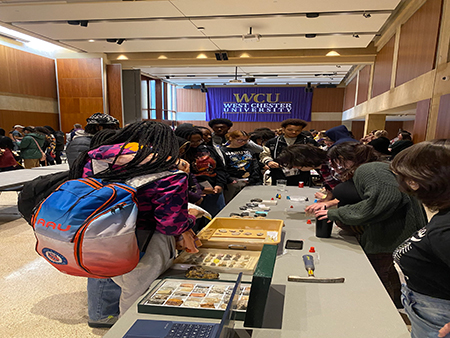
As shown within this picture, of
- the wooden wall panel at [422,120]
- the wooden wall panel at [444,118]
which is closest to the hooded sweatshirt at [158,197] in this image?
the wooden wall panel at [444,118]

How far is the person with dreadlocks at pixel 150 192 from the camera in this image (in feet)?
4.05

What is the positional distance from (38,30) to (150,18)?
2967 mm

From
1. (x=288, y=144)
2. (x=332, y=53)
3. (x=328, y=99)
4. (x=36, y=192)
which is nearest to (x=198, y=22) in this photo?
(x=288, y=144)

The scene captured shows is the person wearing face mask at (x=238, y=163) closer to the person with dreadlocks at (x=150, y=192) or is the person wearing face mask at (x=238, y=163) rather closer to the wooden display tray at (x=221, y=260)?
the wooden display tray at (x=221, y=260)

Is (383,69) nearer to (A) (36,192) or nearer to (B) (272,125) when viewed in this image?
(A) (36,192)

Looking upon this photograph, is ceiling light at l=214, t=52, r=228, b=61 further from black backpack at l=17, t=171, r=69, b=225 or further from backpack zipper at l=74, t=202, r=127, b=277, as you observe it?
backpack zipper at l=74, t=202, r=127, b=277

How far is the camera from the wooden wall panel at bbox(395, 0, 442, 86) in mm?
4367

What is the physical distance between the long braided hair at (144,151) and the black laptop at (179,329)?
1.80 ft

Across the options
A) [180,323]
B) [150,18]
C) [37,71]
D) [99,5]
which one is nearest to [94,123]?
[180,323]

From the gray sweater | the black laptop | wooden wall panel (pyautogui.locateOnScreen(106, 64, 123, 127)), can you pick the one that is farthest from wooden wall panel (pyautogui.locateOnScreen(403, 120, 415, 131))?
the black laptop

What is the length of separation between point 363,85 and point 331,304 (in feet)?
33.4

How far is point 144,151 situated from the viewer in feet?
4.21

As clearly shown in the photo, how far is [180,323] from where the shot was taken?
3.33 ft

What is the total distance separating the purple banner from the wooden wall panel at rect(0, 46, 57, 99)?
8.08 metres
